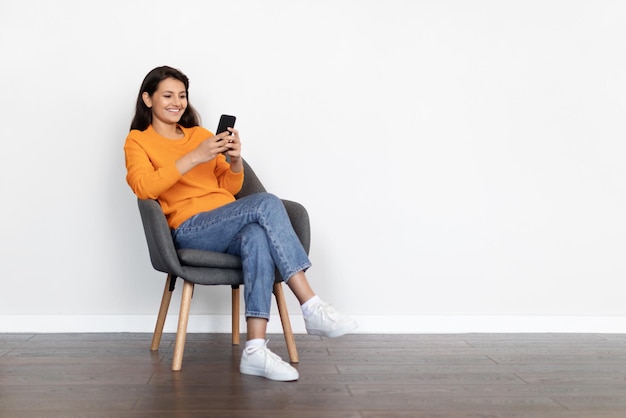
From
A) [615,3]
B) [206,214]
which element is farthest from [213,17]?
[615,3]

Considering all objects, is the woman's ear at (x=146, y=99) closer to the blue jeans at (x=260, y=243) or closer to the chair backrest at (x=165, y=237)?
the chair backrest at (x=165, y=237)

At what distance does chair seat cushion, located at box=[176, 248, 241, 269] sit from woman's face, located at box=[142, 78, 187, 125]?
601 millimetres

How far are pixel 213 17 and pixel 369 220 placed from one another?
1.18 meters

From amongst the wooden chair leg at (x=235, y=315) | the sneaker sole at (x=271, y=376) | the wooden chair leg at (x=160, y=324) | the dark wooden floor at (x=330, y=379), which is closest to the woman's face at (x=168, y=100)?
the wooden chair leg at (x=160, y=324)

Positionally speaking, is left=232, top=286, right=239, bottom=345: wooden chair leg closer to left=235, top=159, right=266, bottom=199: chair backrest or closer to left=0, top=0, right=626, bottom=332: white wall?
left=0, top=0, right=626, bottom=332: white wall

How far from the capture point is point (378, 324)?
3.25 metres

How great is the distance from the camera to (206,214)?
101 inches

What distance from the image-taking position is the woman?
229cm

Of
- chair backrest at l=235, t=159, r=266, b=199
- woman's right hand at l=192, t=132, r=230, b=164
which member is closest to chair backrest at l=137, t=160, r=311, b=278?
woman's right hand at l=192, t=132, r=230, b=164

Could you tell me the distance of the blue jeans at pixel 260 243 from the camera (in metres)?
2.34

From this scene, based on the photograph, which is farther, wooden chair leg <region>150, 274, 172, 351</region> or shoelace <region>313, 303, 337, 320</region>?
wooden chair leg <region>150, 274, 172, 351</region>

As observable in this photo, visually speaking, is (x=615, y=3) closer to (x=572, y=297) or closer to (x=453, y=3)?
(x=453, y=3)

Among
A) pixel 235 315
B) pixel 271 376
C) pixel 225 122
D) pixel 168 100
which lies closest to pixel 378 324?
pixel 235 315

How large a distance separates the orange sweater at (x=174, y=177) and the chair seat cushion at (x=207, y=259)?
19cm
